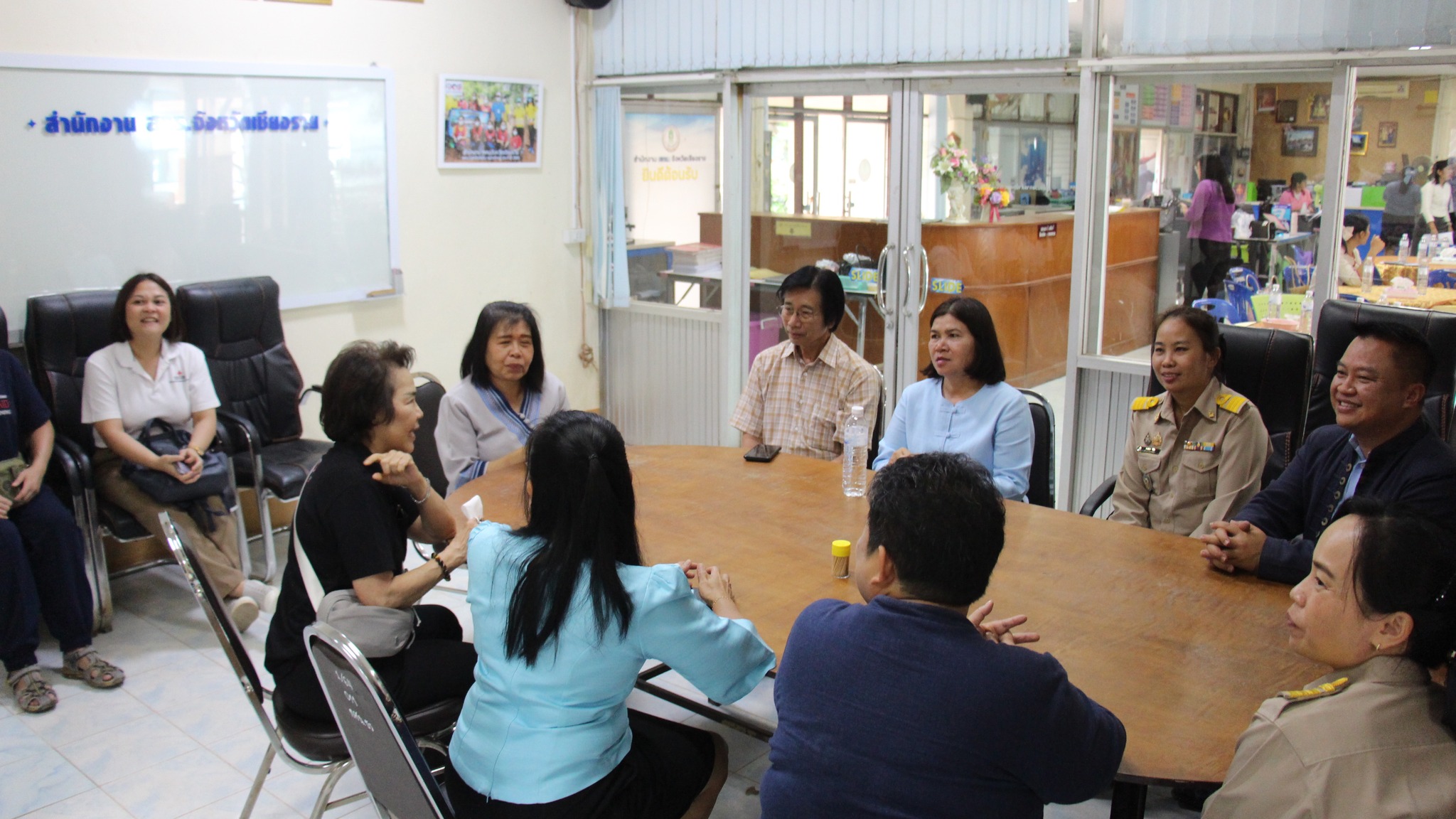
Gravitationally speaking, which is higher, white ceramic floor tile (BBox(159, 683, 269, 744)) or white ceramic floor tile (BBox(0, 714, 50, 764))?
white ceramic floor tile (BBox(159, 683, 269, 744))

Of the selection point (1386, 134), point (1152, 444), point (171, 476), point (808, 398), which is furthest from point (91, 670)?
point (1386, 134)

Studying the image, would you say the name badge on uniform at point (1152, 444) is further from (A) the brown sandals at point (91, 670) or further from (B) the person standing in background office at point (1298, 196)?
(A) the brown sandals at point (91, 670)

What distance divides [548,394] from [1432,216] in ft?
10.2

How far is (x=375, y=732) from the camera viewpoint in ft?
6.27

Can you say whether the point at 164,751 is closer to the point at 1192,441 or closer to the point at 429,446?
the point at 429,446

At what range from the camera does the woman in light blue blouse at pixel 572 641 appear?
1.88m

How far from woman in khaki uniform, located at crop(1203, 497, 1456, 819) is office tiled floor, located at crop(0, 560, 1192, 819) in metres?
1.35

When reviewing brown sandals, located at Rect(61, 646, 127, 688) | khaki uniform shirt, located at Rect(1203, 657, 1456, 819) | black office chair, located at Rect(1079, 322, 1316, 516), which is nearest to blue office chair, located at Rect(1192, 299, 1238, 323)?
black office chair, located at Rect(1079, 322, 1316, 516)

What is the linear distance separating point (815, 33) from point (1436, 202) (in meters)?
2.65

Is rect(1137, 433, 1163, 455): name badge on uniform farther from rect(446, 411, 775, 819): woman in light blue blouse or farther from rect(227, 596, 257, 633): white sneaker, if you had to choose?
rect(227, 596, 257, 633): white sneaker

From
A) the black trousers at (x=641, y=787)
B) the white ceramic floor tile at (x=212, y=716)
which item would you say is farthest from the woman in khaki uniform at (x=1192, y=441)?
the white ceramic floor tile at (x=212, y=716)

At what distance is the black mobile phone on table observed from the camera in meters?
3.54

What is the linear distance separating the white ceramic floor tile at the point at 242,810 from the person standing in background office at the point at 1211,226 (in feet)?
12.0

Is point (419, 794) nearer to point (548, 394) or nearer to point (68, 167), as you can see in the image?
point (548, 394)
